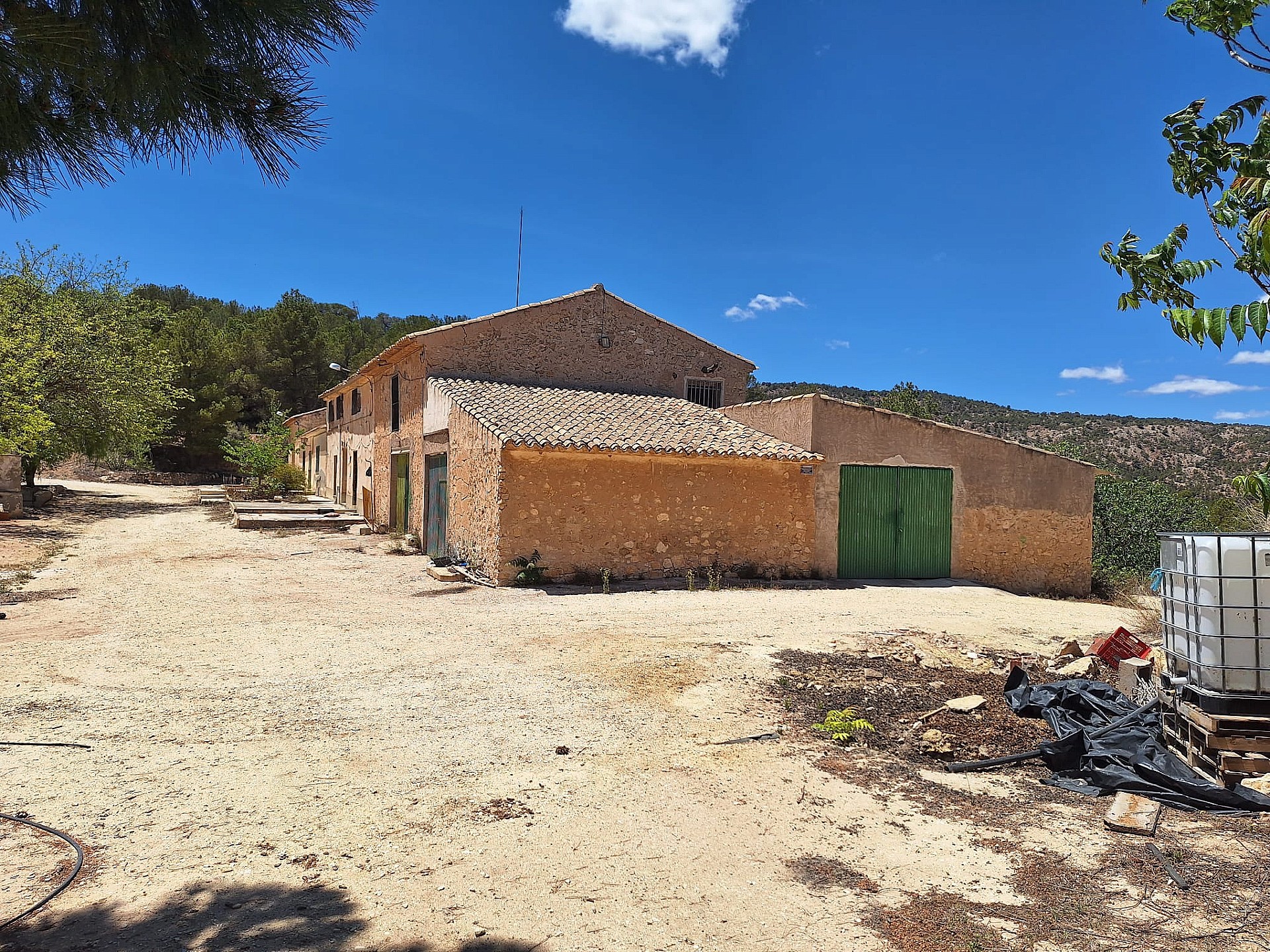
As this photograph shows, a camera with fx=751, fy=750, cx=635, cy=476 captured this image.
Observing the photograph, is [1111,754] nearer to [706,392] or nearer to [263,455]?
[706,392]

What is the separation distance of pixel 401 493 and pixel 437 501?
3.76 metres

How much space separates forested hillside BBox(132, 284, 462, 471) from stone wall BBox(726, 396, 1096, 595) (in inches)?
1117

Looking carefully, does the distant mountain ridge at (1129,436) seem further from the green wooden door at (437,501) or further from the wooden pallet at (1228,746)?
the wooden pallet at (1228,746)

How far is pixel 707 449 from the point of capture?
13.3m

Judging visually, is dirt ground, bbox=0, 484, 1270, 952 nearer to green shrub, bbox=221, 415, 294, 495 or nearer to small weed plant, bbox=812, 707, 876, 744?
small weed plant, bbox=812, 707, 876, 744

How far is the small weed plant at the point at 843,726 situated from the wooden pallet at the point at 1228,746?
1948mm

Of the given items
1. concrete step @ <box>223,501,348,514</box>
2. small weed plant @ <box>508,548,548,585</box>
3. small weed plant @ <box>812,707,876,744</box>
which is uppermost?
concrete step @ <box>223,501,348,514</box>

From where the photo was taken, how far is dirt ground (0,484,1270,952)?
3080 mm

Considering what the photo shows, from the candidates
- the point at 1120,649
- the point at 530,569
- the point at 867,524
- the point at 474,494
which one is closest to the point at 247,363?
the point at 474,494

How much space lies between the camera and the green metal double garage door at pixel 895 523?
47.0 feet

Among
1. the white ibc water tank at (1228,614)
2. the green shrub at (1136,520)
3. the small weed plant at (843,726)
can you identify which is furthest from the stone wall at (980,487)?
the white ibc water tank at (1228,614)

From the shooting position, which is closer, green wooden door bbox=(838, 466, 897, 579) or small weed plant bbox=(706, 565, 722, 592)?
small weed plant bbox=(706, 565, 722, 592)

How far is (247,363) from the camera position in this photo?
4069 centimetres

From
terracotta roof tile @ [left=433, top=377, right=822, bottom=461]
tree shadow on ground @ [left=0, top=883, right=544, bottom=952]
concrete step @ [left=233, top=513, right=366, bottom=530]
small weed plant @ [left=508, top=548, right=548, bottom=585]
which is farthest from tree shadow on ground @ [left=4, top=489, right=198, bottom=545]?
tree shadow on ground @ [left=0, top=883, right=544, bottom=952]
